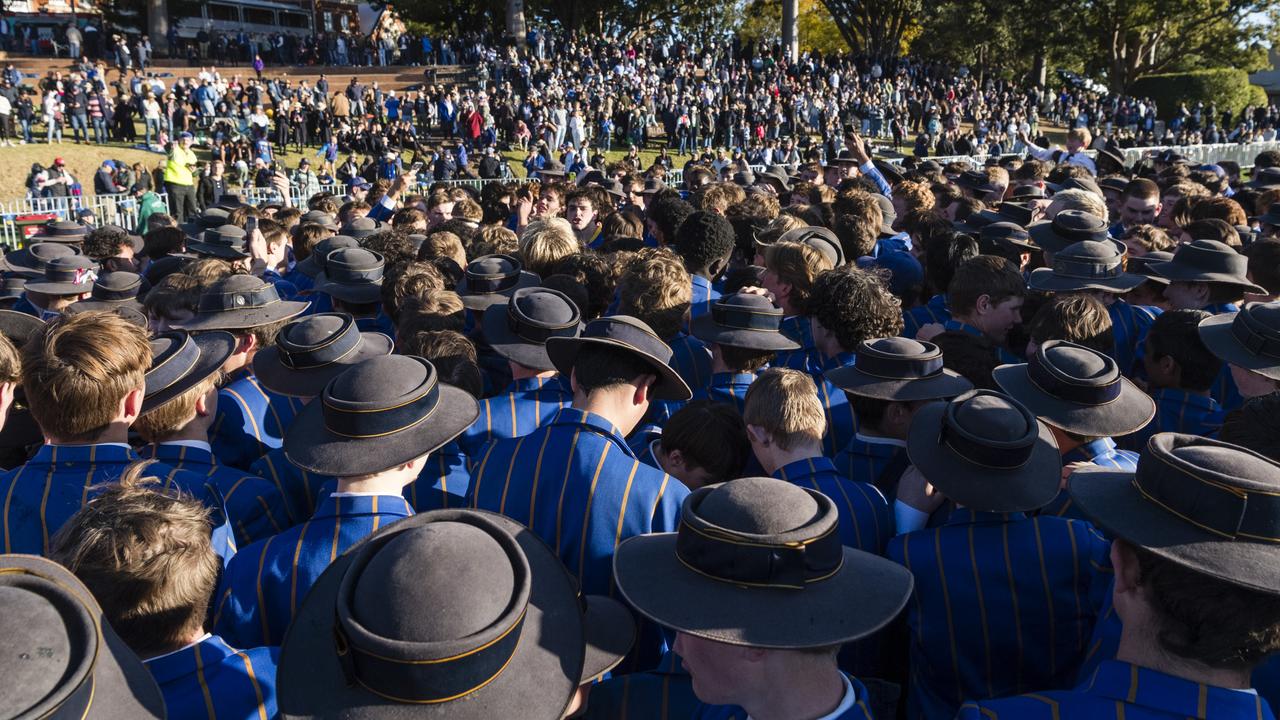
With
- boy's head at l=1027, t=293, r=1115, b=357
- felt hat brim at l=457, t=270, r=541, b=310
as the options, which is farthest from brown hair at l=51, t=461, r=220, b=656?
boy's head at l=1027, t=293, r=1115, b=357

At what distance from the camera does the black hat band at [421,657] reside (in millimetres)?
1662

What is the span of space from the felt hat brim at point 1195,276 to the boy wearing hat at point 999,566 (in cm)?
344

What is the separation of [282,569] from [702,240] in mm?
4108

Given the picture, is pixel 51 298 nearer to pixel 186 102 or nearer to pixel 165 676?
pixel 165 676

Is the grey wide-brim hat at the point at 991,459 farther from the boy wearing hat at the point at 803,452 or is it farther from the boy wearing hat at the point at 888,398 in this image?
the boy wearing hat at the point at 888,398

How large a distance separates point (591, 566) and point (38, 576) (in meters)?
1.64

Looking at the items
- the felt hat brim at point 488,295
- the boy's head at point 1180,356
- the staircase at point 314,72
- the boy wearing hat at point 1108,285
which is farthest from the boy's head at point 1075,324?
the staircase at point 314,72

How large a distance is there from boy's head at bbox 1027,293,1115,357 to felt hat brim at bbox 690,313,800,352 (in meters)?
1.27

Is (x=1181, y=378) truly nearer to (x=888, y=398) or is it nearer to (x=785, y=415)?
(x=888, y=398)

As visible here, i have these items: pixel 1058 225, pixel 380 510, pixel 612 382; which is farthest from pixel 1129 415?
pixel 1058 225

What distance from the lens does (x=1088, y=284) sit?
5.47 m

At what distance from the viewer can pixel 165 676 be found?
2.16 metres

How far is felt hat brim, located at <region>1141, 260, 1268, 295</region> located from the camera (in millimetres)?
5422

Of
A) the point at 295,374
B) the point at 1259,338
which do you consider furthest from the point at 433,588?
the point at 1259,338
